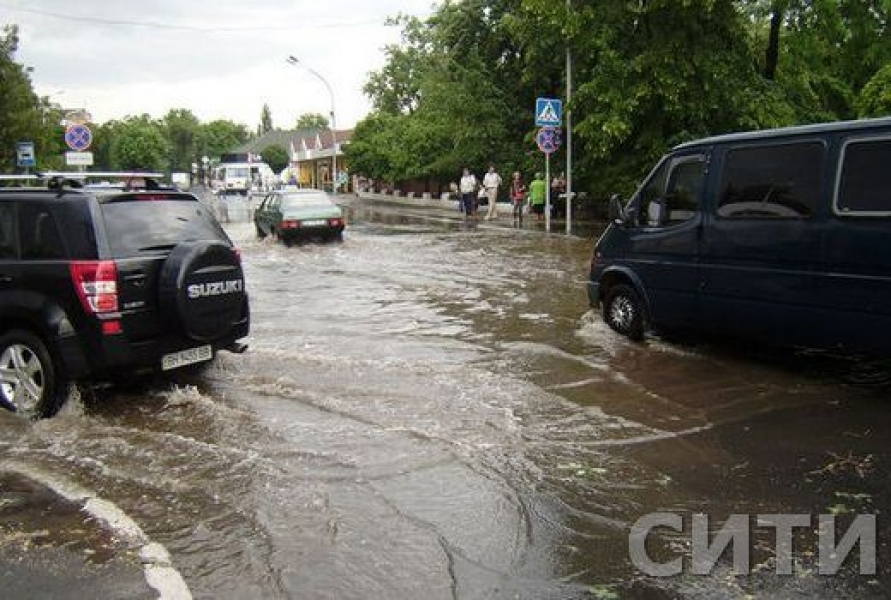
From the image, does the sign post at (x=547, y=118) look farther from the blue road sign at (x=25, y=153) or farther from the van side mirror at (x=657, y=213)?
the blue road sign at (x=25, y=153)

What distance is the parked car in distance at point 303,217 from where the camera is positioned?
21.6 metres

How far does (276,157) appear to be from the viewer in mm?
108688

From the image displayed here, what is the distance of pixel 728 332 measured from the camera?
760 centimetres

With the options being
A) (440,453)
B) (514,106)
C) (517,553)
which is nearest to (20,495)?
(440,453)

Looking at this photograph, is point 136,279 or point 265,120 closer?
point 136,279

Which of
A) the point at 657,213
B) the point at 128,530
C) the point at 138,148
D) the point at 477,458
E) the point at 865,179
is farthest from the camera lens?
the point at 138,148

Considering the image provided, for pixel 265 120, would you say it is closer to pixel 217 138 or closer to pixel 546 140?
pixel 217 138

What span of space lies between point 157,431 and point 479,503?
276 centimetres

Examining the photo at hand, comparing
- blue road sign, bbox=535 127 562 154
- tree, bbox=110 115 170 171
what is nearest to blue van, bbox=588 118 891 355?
blue road sign, bbox=535 127 562 154

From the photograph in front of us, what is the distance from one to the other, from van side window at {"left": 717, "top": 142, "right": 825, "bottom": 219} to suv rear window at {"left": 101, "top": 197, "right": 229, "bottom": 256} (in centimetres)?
464

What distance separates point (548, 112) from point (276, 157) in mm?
91976

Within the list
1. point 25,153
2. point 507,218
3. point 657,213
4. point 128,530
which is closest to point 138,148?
point 25,153

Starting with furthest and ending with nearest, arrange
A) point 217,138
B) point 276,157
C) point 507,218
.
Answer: point 217,138 → point 276,157 → point 507,218

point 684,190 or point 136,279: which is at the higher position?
point 684,190
